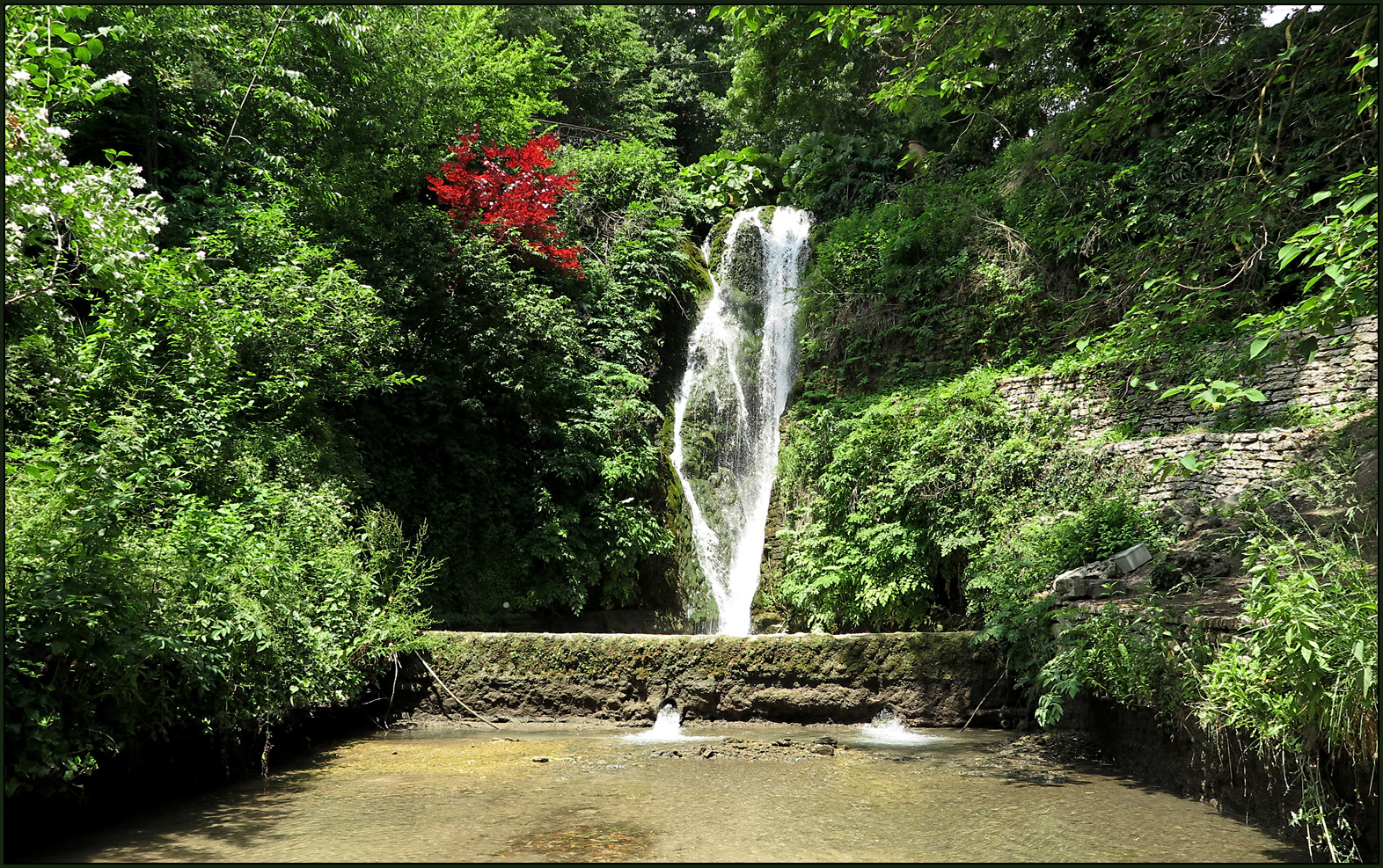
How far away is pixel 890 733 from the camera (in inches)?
290

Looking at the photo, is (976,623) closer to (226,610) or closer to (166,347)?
(226,610)

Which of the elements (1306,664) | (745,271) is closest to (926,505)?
(1306,664)

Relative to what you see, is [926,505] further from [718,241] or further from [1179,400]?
[718,241]

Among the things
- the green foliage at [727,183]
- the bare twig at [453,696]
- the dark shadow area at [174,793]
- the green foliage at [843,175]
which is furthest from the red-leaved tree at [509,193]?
the dark shadow area at [174,793]

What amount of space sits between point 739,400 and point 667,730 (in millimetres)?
7141

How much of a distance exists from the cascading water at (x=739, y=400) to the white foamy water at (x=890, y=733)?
4371mm

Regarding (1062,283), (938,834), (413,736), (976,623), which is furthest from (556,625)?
(1062,283)

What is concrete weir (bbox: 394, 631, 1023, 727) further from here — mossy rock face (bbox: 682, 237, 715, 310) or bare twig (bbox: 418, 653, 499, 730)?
mossy rock face (bbox: 682, 237, 715, 310)

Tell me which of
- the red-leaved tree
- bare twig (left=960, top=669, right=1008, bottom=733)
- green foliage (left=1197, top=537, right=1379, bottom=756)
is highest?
the red-leaved tree

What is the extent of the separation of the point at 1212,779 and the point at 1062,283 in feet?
28.2

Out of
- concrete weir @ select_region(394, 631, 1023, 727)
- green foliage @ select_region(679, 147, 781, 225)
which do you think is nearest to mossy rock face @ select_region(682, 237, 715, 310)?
green foliage @ select_region(679, 147, 781, 225)

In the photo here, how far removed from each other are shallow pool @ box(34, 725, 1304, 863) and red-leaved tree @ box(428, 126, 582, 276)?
786 centimetres

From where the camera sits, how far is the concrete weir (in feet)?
24.6

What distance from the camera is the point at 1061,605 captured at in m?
6.70
